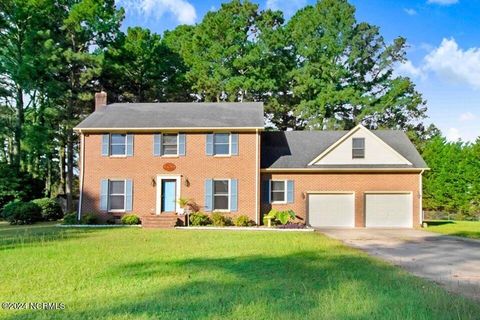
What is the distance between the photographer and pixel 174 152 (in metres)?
22.1

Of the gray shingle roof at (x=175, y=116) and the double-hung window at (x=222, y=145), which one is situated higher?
the gray shingle roof at (x=175, y=116)

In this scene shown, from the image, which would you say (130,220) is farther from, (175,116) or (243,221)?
(175,116)

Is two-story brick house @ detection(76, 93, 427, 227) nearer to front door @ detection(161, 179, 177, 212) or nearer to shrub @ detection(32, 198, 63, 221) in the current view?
front door @ detection(161, 179, 177, 212)

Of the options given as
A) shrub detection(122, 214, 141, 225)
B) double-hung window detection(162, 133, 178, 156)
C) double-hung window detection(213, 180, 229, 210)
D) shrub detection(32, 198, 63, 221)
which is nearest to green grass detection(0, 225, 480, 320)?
shrub detection(122, 214, 141, 225)

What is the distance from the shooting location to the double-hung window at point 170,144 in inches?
869

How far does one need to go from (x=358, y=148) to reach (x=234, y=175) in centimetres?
688

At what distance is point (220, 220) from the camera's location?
20750 mm

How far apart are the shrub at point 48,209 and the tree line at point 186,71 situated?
3.66 metres

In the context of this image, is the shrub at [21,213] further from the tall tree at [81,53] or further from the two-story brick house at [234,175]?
the tall tree at [81,53]

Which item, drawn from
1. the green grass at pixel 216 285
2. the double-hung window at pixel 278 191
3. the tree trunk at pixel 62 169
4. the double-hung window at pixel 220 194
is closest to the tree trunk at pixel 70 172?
the tree trunk at pixel 62 169

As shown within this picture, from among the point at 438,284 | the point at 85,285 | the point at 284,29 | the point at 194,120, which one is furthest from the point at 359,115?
the point at 85,285

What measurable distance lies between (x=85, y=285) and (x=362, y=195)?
17.6 metres

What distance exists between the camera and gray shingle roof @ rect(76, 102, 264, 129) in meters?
22.0

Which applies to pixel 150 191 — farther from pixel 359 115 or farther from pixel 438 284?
pixel 359 115
